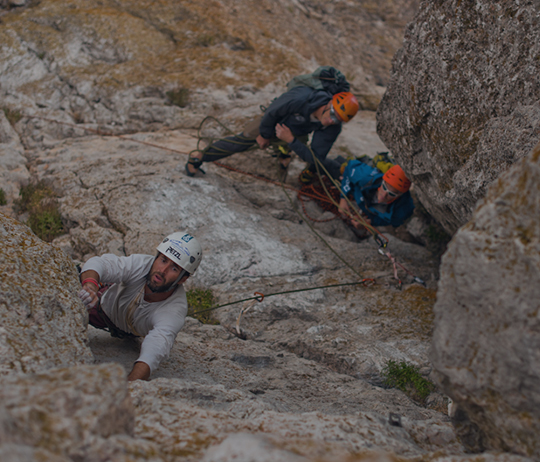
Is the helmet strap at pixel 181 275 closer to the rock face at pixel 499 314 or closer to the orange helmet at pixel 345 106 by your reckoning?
the rock face at pixel 499 314

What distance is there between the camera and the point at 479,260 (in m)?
2.62

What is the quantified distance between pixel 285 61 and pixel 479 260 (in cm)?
1356

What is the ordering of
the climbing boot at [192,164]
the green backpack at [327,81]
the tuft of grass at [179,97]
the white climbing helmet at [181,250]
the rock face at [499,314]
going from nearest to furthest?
1. the rock face at [499,314]
2. the white climbing helmet at [181,250]
3. the green backpack at [327,81]
4. the climbing boot at [192,164]
5. the tuft of grass at [179,97]

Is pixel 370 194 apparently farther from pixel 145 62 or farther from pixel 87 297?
pixel 145 62

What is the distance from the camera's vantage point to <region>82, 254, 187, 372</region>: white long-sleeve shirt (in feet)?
14.8

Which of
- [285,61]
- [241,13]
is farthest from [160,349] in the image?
[241,13]

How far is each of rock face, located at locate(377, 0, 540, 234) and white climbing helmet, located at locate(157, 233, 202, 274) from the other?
362 cm

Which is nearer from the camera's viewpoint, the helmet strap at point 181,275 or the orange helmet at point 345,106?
the helmet strap at point 181,275

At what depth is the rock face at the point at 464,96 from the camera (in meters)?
4.55

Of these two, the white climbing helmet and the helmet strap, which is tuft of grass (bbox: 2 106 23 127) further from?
the helmet strap

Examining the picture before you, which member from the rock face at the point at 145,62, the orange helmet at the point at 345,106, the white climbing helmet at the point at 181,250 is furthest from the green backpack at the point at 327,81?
the white climbing helmet at the point at 181,250

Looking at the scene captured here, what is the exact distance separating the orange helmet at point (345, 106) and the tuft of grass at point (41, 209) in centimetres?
591

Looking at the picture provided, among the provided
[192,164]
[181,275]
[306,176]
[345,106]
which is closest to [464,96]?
[345,106]

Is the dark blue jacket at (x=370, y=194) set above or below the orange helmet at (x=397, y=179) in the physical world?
below
